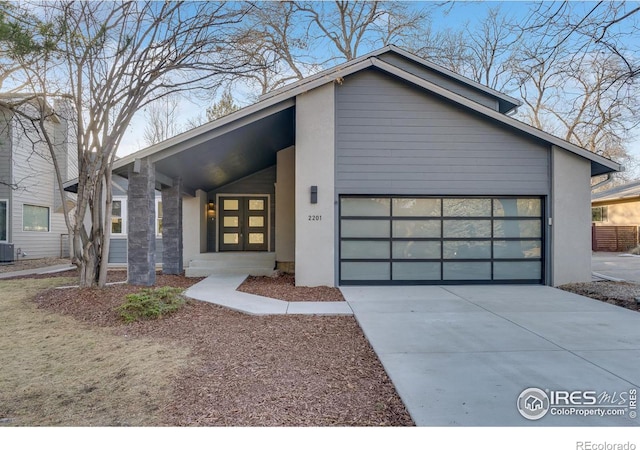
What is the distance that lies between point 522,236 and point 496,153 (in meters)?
2.10

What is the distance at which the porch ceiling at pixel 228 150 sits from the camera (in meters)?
7.99

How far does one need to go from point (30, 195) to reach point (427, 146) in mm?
15421

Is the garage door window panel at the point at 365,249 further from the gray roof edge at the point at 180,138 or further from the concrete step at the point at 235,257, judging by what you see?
the gray roof edge at the point at 180,138

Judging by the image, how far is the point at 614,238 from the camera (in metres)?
20.0

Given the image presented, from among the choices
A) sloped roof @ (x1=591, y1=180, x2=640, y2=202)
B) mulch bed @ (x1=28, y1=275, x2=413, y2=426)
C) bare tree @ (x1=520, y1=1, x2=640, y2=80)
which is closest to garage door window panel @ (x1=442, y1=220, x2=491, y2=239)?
bare tree @ (x1=520, y1=1, x2=640, y2=80)

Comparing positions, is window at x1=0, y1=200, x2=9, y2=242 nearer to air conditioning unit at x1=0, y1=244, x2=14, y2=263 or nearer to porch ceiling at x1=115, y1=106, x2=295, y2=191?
air conditioning unit at x1=0, y1=244, x2=14, y2=263

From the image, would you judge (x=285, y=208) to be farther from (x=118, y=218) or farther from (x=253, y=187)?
(x=118, y=218)

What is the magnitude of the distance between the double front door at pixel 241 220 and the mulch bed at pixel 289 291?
12.3 feet

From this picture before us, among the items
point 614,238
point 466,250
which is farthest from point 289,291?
point 614,238

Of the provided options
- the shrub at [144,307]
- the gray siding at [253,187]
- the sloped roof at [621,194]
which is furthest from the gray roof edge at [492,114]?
the sloped roof at [621,194]

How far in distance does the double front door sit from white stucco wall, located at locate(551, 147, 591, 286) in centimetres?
854

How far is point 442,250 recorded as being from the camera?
29.3ft

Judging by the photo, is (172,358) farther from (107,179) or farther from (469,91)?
(469,91)

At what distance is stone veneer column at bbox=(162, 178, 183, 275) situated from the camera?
10.2 meters
